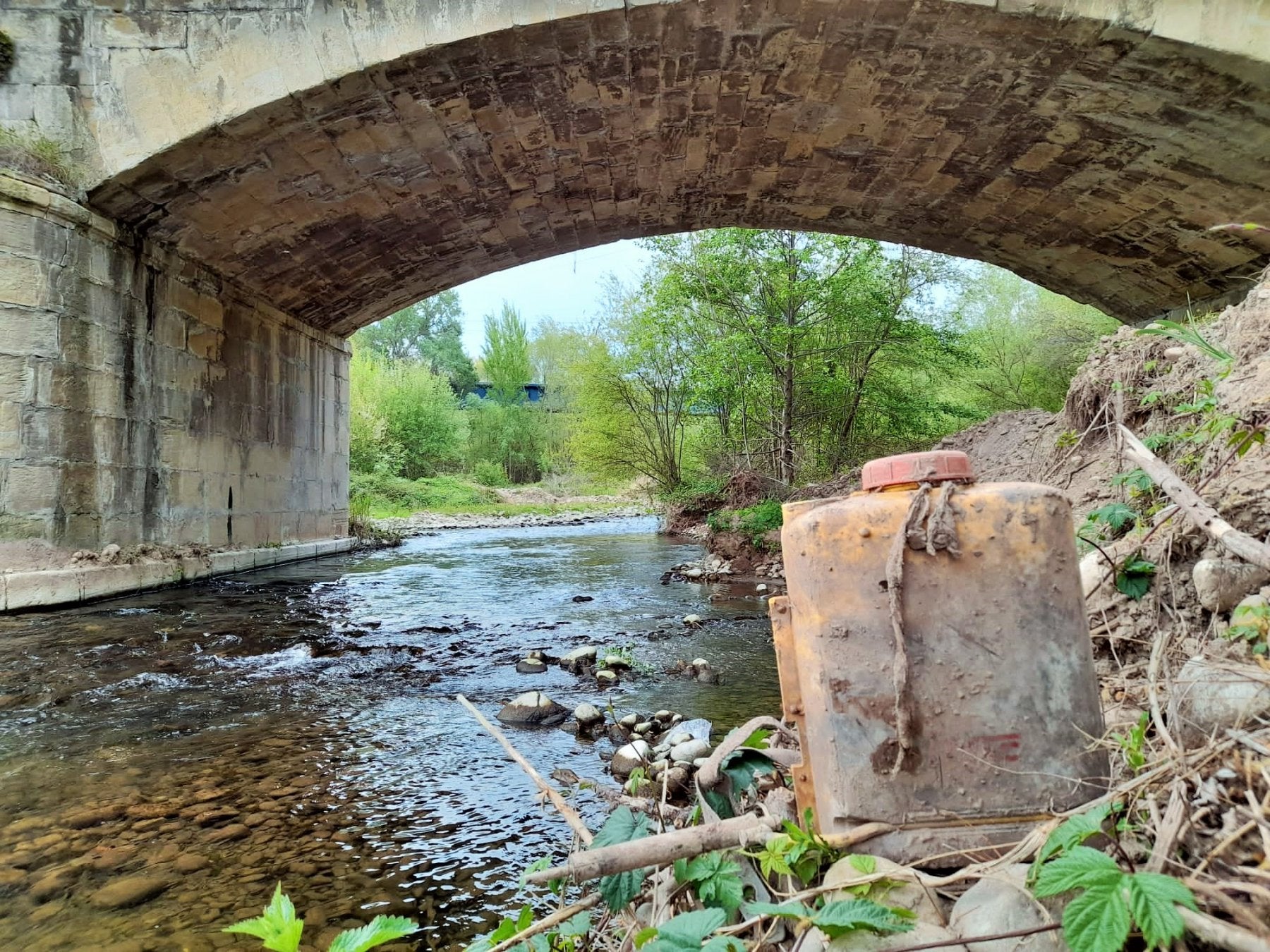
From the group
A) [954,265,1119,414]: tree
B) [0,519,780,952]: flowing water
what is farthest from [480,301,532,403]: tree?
[0,519,780,952]: flowing water

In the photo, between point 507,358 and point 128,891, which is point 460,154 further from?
point 507,358

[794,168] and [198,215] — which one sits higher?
[794,168]

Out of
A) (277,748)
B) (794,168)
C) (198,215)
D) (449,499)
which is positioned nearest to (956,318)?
(794,168)

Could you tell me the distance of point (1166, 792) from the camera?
134cm

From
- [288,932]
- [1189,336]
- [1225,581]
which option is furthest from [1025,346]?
[288,932]

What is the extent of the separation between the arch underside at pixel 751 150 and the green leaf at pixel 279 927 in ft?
23.5

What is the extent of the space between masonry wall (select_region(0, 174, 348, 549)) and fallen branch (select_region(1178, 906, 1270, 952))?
862cm

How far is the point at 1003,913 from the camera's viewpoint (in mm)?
1201

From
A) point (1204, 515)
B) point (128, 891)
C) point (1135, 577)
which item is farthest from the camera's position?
point (1135, 577)

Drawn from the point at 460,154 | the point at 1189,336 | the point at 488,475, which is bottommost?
the point at 1189,336

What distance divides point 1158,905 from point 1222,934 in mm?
73

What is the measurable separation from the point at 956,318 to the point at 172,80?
1224cm

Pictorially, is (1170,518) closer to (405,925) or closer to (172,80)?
(405,925)

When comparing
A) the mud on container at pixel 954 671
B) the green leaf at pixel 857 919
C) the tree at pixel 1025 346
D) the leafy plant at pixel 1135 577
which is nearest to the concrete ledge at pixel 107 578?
the mud on container at pixel 954 671
